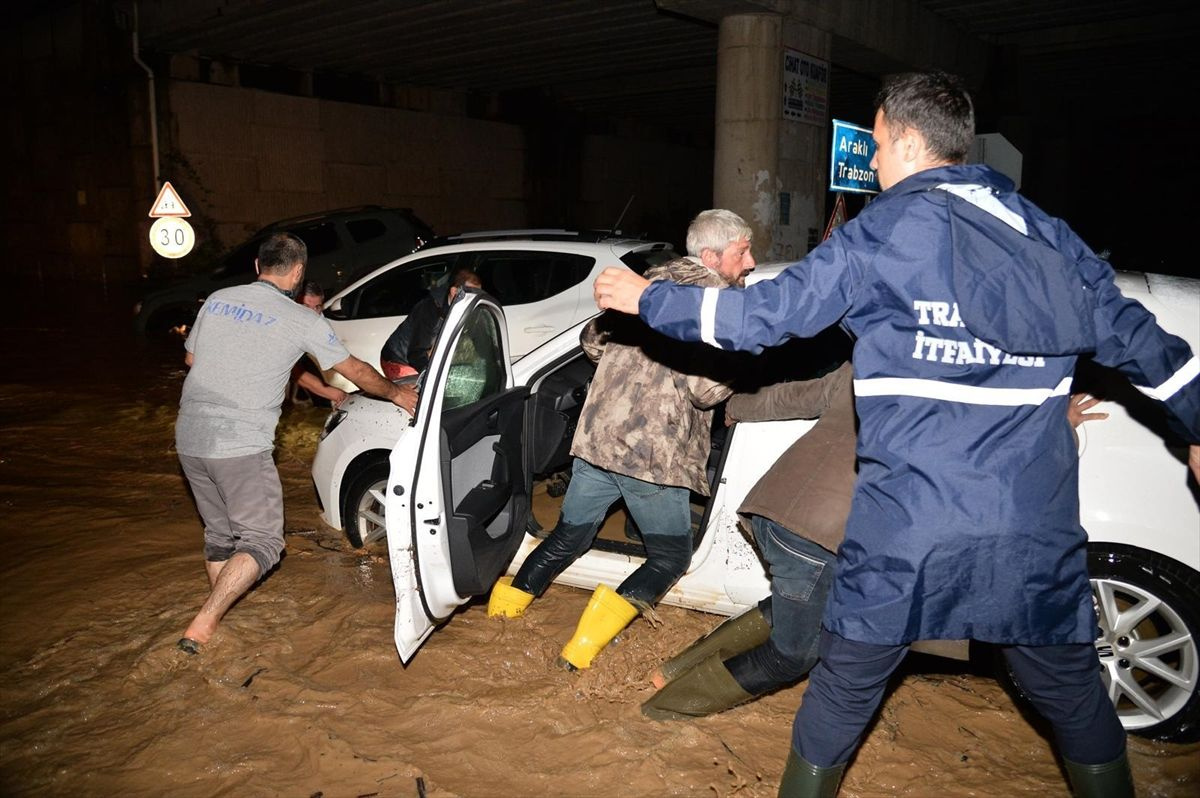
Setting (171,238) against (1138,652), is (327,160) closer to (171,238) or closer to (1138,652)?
(171,238)

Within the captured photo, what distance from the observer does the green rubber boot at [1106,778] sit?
7.30ft

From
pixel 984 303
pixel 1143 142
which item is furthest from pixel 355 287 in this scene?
pixel 1143 142

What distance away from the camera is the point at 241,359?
11.6ft

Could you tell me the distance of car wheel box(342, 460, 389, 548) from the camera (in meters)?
4.38

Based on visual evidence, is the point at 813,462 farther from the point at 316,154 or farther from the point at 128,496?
the point at 316,154

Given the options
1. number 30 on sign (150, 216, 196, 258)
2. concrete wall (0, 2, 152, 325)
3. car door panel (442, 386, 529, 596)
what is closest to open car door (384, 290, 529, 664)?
car door panel (442, 386, 529, 596)

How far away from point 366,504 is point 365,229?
914 cm

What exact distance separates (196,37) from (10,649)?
46.2ft

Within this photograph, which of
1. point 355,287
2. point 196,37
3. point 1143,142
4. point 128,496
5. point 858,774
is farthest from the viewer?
point 1143,142

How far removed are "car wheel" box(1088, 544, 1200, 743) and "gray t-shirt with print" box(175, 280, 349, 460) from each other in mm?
3018

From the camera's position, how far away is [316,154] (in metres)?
17.6

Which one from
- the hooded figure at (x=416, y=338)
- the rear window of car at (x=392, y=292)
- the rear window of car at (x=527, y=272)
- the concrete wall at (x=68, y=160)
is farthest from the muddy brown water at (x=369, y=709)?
the concrete wall at (x=68, y=160)

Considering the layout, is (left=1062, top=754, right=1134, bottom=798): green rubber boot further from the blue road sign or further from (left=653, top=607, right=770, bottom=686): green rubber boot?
the blue road sign

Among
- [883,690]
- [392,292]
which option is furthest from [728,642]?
[392,292]
